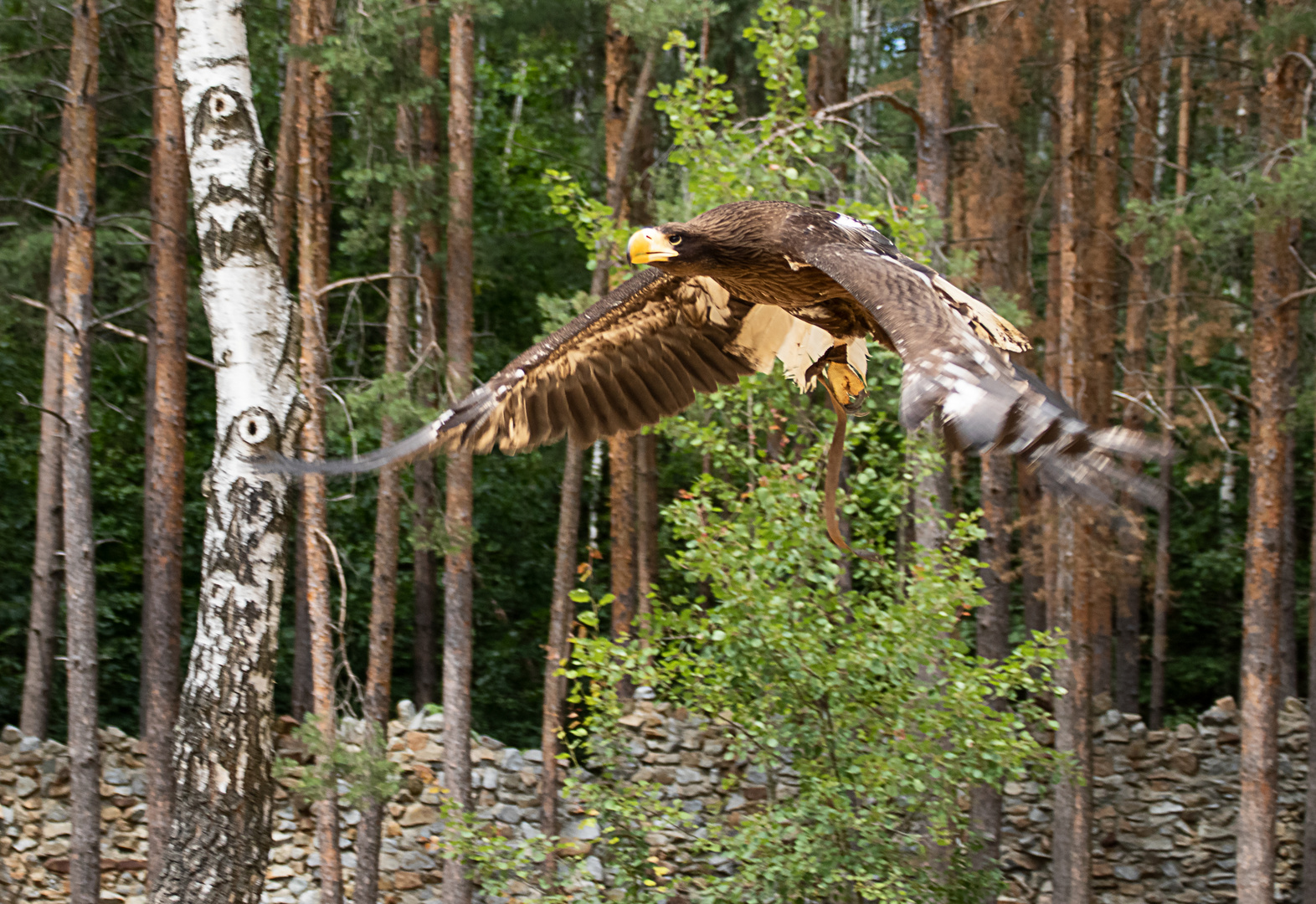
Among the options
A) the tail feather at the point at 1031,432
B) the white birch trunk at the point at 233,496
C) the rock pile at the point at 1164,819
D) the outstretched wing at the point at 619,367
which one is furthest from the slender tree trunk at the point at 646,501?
the tail feather at the point at 1031,432

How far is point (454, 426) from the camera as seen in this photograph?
454cm

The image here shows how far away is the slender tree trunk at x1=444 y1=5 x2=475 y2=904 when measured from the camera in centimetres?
1002

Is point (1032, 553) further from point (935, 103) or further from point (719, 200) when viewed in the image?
point (719, 200)

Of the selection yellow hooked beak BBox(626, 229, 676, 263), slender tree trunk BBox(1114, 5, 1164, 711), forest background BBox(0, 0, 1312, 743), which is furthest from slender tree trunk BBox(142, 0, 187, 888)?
slender tree trunk BBox(1114, 5, 1164, 711)

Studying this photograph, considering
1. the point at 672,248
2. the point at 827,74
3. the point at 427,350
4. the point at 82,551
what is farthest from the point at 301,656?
the point at 672,248

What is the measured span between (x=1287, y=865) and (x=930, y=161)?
8.33 meters

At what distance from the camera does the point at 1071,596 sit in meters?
10.4

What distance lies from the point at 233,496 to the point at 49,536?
7702mm

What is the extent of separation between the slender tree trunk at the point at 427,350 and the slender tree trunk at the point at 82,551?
8.03 feet

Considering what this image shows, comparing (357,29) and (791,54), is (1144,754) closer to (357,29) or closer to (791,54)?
(791,54)

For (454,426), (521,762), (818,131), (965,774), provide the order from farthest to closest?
(521,762), (818,131), (965,774), (454,426)

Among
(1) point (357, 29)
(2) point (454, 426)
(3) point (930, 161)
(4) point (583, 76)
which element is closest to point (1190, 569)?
(3) point (930, 161)

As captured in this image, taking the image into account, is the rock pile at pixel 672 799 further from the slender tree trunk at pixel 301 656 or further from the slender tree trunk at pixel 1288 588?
the slender tree trunk at pixel 301 656

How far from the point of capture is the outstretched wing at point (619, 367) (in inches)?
190
